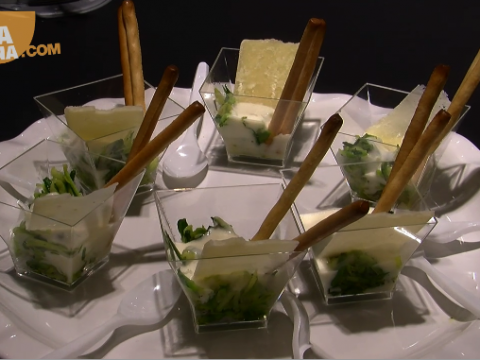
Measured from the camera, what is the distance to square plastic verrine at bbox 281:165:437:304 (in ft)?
2.19

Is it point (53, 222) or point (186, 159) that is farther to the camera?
point (186, 159)

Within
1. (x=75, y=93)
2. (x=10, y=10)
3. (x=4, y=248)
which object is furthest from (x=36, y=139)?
(x=10, y=10)

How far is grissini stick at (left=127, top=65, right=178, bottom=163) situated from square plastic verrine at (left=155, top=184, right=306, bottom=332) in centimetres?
8

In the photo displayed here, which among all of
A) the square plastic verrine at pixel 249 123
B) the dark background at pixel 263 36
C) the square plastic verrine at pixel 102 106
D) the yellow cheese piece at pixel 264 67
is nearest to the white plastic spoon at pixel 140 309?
the square plastic verrine at pixel 102 106

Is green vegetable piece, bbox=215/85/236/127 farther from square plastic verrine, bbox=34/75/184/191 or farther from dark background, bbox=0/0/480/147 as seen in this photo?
dark background, bbox=0/0/480/147

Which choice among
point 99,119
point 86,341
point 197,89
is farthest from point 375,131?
point 86,341

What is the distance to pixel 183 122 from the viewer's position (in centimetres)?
66

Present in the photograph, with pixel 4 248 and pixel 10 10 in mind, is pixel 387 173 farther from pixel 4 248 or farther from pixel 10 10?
pixel 10 10

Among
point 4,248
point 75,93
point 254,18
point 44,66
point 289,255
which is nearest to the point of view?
point 289,255

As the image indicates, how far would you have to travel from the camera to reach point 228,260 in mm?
621

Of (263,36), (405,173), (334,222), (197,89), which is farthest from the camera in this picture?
(263,36)

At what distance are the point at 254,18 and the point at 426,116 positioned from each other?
111cm

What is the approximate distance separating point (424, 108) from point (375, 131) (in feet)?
0.74

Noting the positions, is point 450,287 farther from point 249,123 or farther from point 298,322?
point 249,123
